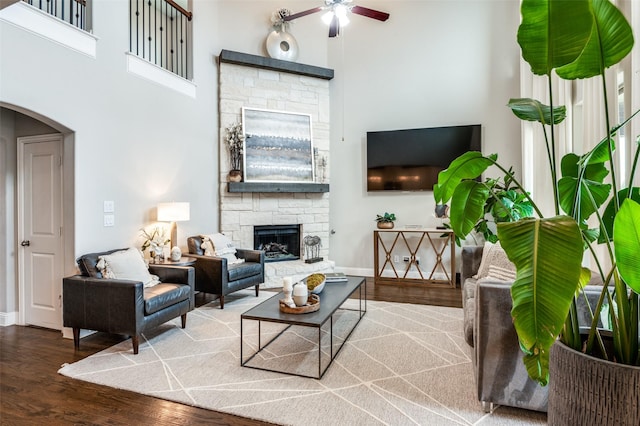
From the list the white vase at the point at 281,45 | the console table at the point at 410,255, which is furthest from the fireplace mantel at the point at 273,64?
the console table at the point at 410,255

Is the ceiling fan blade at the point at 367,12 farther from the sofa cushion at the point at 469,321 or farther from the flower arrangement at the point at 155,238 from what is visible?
the flower arrangement at the point at 155,238

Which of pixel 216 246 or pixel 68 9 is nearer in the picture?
pixel 68 9

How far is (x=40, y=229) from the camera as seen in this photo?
367cm

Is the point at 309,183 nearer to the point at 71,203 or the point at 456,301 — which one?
the point at 456,301

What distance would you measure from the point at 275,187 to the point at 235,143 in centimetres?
92

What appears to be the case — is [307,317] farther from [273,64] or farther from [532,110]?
[273,64]

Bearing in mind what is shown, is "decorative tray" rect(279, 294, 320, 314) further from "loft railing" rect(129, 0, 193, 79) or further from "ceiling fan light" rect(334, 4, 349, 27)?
"loft railing" rect(129, 0, 193, 79)

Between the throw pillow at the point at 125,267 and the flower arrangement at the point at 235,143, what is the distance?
2422 mm

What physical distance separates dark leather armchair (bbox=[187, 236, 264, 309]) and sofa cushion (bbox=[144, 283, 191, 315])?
2.16 feet

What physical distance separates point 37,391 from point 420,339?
9.73 feet

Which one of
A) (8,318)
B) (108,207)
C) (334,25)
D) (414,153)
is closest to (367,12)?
(334,25)

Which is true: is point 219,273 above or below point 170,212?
below

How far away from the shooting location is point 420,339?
10.8 feet

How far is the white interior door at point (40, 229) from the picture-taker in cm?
358
